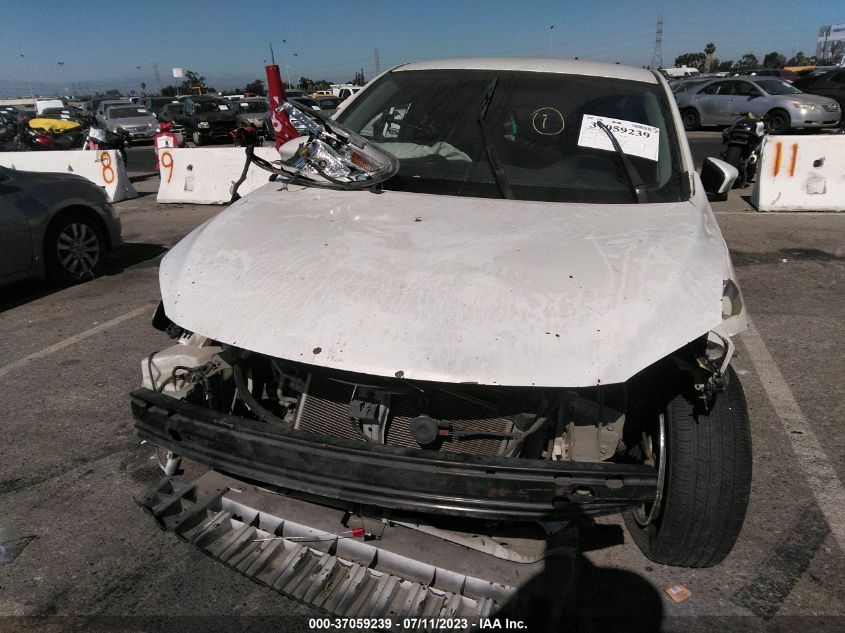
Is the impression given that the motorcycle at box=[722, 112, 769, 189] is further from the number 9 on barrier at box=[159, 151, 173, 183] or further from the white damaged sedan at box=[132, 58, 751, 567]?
the number 9 on barrier at box=[159, 151, 173, 183]

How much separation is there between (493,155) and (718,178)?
1.29 m

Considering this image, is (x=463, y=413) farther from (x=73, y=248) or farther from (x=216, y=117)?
(x=216, y=117)

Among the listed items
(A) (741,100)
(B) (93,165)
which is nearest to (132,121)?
(B) (93,165)

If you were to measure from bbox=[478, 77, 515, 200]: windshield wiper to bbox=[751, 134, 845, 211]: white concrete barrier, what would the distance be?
7019mm

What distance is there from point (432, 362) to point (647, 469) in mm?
762

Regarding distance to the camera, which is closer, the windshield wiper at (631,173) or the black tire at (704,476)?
the black tire at (704,476)

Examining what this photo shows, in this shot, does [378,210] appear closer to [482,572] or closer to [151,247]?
[482,572]

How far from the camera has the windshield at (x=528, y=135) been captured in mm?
2977

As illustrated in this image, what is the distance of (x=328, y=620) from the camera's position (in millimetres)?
2268

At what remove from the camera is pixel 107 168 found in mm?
11148

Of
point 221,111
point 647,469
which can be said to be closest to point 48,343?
point 647,469

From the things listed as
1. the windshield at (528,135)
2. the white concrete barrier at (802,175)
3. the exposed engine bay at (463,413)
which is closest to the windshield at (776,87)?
the white concrete barrier at (802,175)

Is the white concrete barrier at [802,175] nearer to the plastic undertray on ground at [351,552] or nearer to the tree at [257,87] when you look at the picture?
the plastic undertray on ground at [351,552]

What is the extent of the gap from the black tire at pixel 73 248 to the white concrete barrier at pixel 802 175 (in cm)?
853
